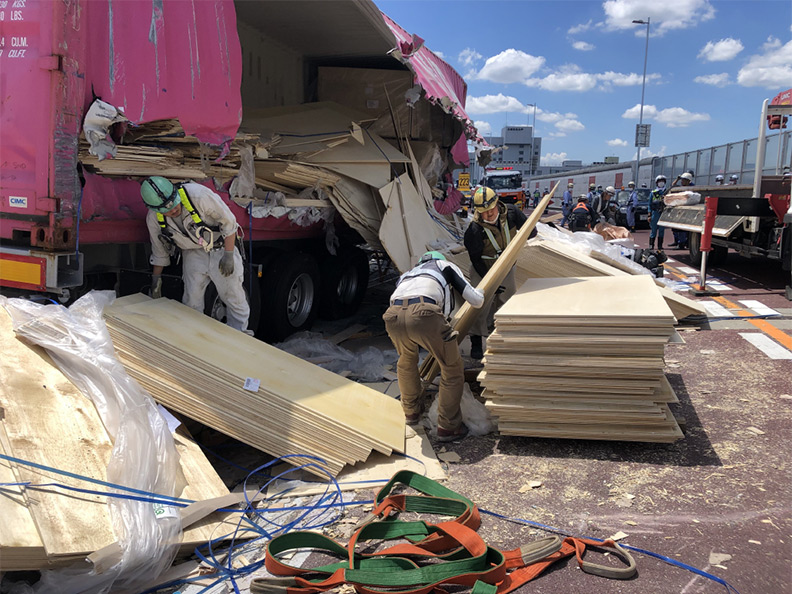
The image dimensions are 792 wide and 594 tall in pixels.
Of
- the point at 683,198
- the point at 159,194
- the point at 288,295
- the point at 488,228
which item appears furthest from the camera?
the point at 683,198

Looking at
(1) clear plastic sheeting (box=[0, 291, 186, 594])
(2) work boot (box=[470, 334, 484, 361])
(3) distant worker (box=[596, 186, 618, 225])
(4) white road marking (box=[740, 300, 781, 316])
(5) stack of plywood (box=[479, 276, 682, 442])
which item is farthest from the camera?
(3) distant worker (box=[596, 186, 618, 225])

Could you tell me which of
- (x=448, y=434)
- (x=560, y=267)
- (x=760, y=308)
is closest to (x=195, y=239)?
(x=448, y=434)

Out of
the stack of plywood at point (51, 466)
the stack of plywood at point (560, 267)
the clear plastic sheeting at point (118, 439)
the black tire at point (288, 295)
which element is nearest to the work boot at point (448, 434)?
the stack of plywood at point (51, 466)

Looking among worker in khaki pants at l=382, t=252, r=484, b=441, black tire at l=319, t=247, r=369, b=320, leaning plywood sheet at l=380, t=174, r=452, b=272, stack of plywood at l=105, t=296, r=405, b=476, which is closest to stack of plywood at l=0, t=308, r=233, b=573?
stack of plywood at l=105, t=296, r=405, b=476

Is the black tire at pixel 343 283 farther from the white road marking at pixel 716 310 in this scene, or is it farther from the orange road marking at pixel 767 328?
the orange road marking at pixel 767 328

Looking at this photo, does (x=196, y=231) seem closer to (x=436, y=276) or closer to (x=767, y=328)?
(x=436, y=276)

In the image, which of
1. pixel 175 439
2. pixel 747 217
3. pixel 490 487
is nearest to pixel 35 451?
pixel 175 439

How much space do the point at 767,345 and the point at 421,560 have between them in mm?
5215

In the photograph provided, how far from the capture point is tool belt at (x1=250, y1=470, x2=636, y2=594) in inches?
104

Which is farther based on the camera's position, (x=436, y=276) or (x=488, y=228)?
(x=488, y=228)

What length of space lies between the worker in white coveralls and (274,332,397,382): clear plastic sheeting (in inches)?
41.3

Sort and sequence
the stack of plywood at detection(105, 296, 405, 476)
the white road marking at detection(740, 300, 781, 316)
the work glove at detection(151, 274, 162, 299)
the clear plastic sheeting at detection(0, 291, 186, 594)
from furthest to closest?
the white road marking at detection(740, 300, 781, 316) → the work glove at detection(151, 274, 162, 299) → the stack of plywood at detection(105, 296, 405, 476) → the clear plastic sheeting at detection(0, 291, 186, 594)

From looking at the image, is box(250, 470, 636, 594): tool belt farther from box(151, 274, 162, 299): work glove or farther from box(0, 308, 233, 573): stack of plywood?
box(151, 274, 162, 299): work glove

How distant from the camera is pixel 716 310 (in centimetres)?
810
